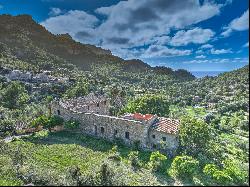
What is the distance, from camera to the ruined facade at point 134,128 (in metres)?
39.8

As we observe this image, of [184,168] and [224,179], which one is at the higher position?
[224,179]

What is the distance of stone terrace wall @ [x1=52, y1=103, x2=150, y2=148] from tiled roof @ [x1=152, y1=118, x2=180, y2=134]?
143 cm

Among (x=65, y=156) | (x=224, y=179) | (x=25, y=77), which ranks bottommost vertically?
(x=65, y=156)

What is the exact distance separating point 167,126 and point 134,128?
14.9 ft

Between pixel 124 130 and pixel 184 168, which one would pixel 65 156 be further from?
pixel 184 168

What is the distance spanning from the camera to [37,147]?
132ft

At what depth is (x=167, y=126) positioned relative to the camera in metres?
40.7

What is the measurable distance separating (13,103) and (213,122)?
147ft

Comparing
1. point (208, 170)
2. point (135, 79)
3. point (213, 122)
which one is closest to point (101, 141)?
point (208, 170)

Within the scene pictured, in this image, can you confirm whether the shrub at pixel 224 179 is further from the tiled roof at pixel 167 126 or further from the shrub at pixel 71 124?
the shrub at pixel 71 124

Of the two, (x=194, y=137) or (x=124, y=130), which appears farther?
(x=124, y=130)

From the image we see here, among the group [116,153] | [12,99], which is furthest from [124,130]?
[12,99]

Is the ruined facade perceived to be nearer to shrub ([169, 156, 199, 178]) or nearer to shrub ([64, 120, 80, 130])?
shrub ([64, 120, 80, 130])

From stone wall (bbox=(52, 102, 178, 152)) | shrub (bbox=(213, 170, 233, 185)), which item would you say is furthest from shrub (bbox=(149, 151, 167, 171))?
shrub (bbox=(213, 170, 233, 185))
